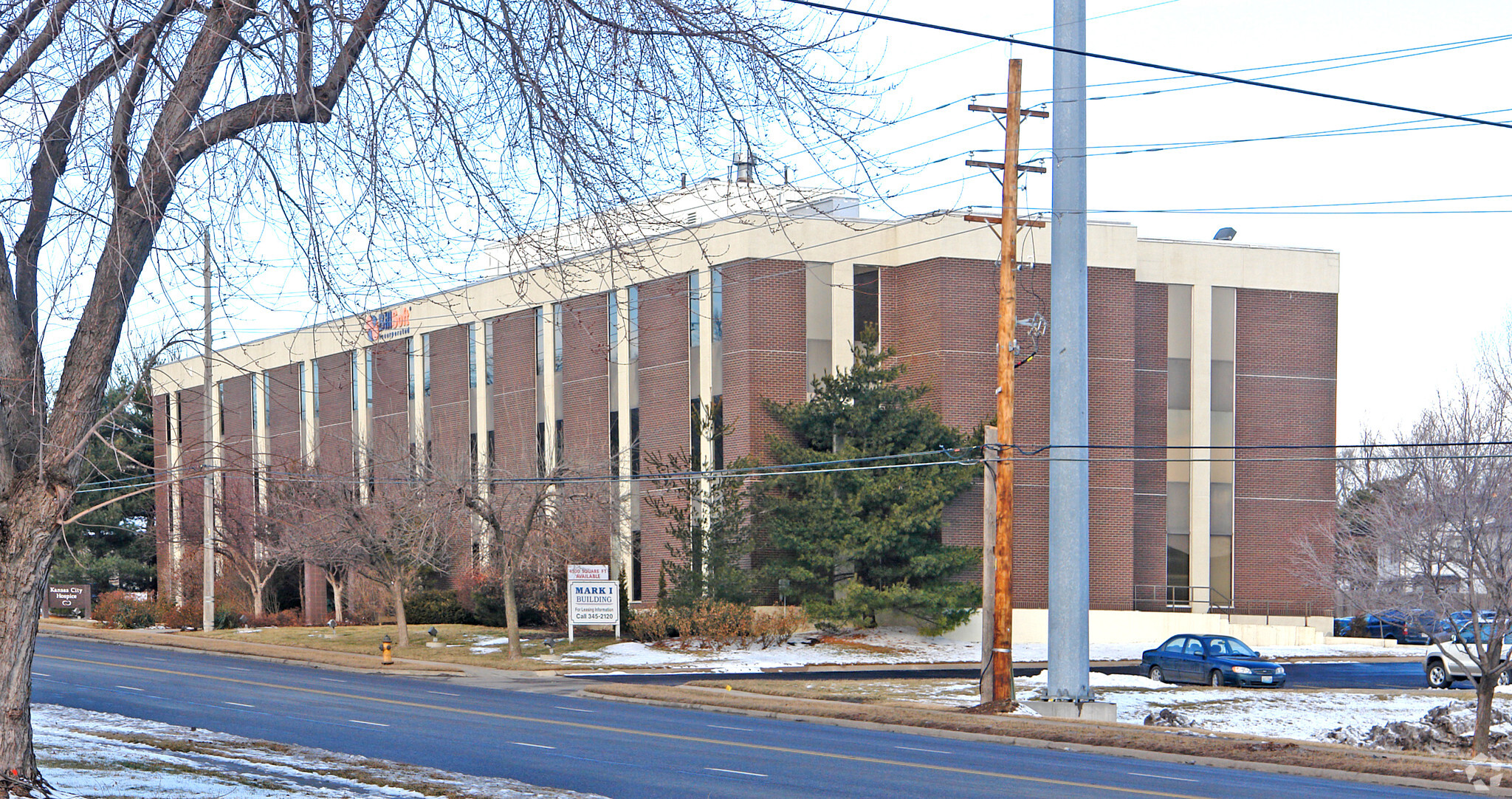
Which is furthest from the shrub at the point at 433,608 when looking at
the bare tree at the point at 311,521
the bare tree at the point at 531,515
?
the bare tree at the point at 531,515

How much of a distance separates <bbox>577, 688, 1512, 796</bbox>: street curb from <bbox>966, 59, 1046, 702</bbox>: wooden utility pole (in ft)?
8.53

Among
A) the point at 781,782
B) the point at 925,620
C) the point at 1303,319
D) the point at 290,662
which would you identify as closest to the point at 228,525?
the point at 290,662

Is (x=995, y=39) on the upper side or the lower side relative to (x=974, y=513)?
upper

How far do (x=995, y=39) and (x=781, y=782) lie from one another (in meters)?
8.69

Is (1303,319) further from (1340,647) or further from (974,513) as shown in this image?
(974,513)

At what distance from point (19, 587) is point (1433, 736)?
819 inches

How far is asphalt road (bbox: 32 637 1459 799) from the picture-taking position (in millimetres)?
15906

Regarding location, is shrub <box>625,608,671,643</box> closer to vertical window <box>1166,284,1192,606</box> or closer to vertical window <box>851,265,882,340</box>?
vertical window <box>851,265,882,340</box>

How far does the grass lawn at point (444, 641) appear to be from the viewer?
38.9 metres

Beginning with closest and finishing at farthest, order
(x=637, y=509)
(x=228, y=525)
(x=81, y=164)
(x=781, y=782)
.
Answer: (x=81, y=164) < (x=781, y=782) < (x=637, y=509) < (x=228, y=525)

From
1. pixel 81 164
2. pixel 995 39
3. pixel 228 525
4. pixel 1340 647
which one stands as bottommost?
pixel 1340 647

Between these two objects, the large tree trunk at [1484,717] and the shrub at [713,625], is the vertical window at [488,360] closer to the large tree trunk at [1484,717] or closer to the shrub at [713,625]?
the shrub at [713,625]

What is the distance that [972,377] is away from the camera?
44094mm

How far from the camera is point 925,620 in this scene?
138 ft
